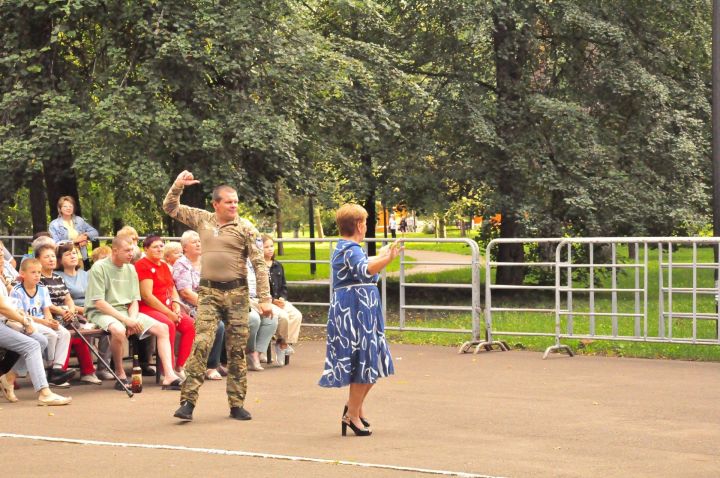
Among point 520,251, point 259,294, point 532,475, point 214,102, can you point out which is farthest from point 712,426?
point 520,251

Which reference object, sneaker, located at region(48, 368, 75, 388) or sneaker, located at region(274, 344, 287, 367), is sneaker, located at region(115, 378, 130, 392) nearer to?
sneaker, located at region(48, 368, 75, 388)

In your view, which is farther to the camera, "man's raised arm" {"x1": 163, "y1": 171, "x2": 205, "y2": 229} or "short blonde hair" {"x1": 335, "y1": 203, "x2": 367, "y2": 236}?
"man's raised arm" {"x1": 163, "y1": 171, "x2": 205, "y2": 229}

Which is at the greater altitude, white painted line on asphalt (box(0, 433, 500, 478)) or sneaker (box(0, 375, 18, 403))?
sneaker (box(0, 375, 18, 403))

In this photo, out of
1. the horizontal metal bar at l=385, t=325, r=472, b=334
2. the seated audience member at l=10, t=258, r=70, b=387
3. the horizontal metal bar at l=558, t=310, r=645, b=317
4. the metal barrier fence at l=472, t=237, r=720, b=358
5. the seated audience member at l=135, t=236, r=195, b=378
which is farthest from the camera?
the horizontal metal bar at l=385, t=325, r=472, b=334

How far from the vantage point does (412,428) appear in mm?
9570

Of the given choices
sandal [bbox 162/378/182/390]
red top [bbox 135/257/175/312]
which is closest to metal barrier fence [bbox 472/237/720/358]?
red top [bbox 135/257/175/312]

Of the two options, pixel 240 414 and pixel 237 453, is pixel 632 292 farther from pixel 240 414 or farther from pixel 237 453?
pixel 237 453

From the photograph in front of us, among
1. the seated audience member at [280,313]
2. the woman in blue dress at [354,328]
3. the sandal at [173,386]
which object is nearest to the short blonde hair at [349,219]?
the woman in blue dress at [354,328]

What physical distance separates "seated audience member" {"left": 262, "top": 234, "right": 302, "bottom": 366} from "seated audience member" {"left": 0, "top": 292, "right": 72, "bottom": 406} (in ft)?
10.9

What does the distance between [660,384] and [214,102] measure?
10201 mm

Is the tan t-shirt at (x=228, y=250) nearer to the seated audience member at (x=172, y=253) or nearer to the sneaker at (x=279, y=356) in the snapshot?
the seated audience member at (x=172, y=253)

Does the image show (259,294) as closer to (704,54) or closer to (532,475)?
(532,475)

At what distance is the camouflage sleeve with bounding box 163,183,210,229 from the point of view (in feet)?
34.0

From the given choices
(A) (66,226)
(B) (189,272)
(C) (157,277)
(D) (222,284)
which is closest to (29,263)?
(C) (157,277)
